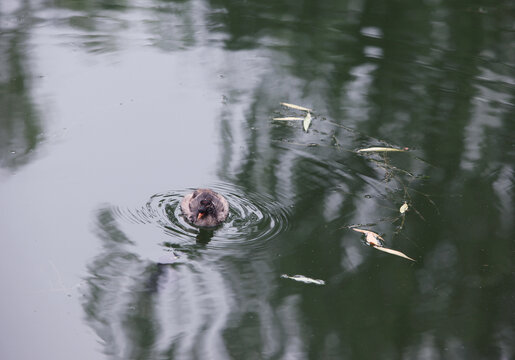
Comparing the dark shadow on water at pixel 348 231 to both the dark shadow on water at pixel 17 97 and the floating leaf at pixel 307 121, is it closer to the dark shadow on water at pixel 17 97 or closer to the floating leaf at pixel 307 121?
the floating leaf at pixel 307 121

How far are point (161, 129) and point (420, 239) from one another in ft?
9.75

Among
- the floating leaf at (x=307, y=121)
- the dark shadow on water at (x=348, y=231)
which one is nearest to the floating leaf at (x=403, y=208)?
the dark shadow on water at (x=348, y=231)

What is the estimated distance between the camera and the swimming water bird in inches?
220

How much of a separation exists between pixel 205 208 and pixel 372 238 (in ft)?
4.46

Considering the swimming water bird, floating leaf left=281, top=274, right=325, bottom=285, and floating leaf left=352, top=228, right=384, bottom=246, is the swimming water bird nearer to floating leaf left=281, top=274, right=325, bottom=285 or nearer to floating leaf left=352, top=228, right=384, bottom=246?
floating leaf left=281, top=274, right=325, bottom=285

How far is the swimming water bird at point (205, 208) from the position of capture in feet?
18.4

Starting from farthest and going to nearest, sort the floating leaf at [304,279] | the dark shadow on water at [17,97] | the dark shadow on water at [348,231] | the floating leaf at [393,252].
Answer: the dark shadow on water at [17,97] < the floating leaf at [393,252] < the floating leaf at [304,279] < the dark shadow on water at [348,231]

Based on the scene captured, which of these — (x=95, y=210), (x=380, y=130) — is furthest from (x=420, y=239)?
(x=95, y=210)

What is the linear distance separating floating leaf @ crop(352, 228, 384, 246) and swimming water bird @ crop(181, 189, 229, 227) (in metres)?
1.11

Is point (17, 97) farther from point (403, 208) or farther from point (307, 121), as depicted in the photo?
point (403, 208)

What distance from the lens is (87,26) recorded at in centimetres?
1002

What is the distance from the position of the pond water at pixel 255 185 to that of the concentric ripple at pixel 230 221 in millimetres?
17

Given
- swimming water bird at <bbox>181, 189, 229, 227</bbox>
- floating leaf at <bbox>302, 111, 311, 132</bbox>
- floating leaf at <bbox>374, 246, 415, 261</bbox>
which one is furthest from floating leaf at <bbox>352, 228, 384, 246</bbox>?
floating leaf at <bbox>302, 111, 311, 132</bbox>

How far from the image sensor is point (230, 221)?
589 centimetres
